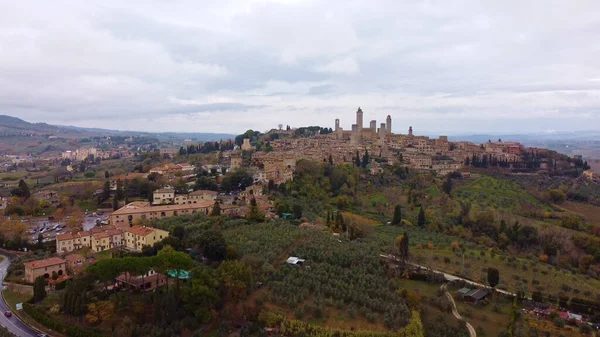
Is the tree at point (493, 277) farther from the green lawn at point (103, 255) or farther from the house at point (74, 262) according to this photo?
the house at point (74, 262)

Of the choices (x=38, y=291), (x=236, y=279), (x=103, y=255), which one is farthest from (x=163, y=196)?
(x=236, y=279)

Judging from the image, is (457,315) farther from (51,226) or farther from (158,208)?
(51,226)

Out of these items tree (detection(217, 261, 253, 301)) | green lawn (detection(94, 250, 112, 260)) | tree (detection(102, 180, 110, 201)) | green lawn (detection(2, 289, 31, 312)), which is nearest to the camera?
tree (detection(217, 261, 253, 301))

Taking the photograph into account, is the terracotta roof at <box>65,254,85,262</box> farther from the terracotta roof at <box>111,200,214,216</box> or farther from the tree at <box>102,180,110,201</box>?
the tree at <box>102,180,110,201</box>

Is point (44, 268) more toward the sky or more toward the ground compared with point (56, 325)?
more toward the sky

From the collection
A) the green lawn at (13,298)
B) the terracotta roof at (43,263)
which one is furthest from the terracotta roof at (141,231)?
the green lawn at (13,298)

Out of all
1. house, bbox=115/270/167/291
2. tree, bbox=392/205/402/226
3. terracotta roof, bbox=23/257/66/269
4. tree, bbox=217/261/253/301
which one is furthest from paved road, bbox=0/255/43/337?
tree, bbox=392/205/402/226

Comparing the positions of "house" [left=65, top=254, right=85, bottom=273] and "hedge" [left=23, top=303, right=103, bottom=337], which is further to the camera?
"house" [left=65, top=254, right=85, bottom=273]
